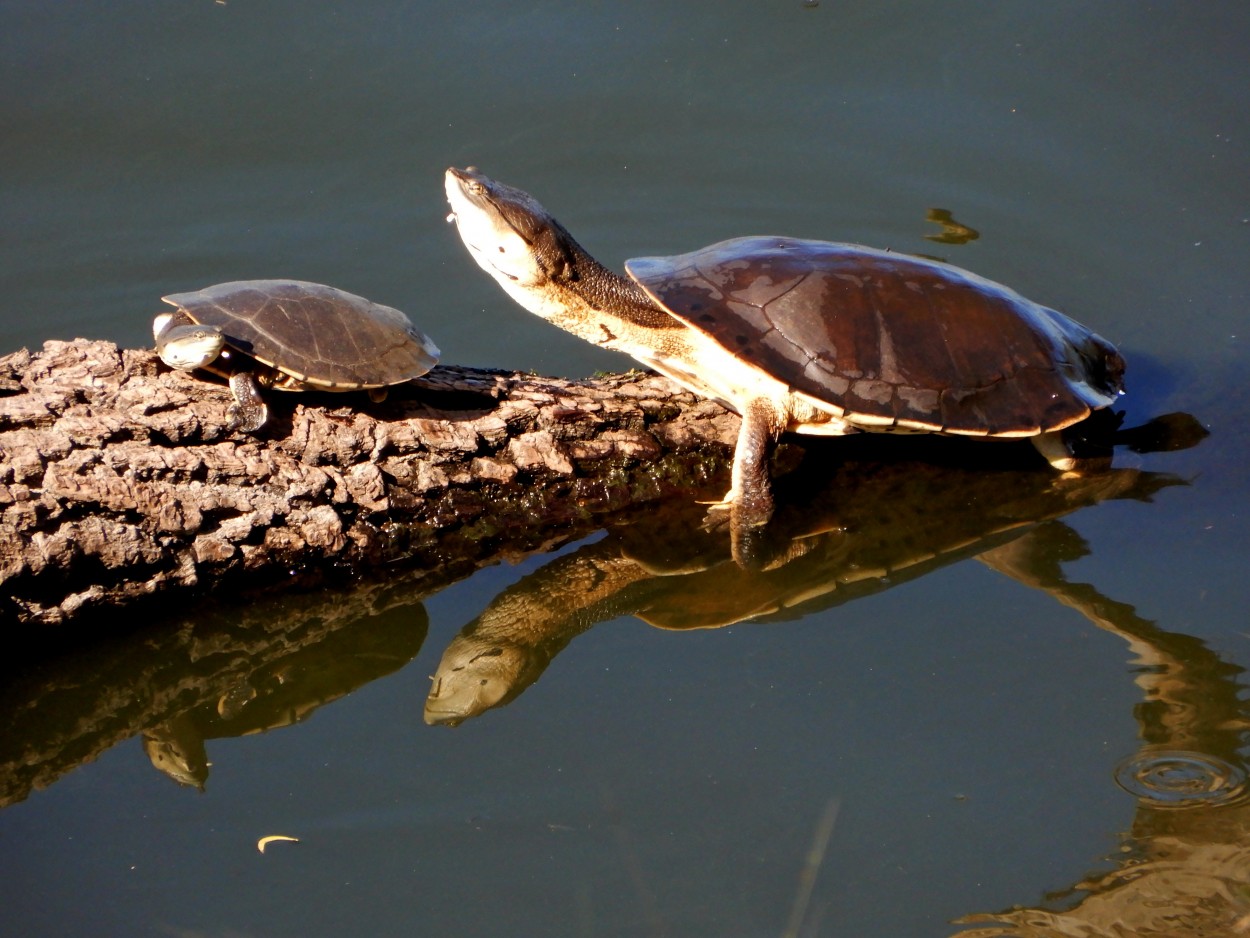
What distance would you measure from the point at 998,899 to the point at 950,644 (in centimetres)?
109

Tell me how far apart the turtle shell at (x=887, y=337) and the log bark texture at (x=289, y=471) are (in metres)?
0.45

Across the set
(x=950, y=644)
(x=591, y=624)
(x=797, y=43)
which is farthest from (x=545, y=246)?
(x=797, y=43)

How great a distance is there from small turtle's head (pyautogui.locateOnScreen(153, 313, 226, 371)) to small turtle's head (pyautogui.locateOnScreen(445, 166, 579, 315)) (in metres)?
1.22

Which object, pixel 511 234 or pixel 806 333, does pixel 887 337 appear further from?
pixel 511 234

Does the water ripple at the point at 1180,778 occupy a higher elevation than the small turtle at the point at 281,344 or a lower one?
lower

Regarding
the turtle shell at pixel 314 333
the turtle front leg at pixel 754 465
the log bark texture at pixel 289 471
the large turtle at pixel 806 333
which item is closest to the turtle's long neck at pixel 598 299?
the large turtle at pixel 806 333

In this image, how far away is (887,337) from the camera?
4613 millimetres

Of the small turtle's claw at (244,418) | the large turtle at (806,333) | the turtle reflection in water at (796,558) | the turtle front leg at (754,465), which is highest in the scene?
the large turtle at (806,333)

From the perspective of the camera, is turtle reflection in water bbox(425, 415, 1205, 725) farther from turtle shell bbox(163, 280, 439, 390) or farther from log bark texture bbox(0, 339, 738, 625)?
turtle shell bbox(163, 280, 439, 390)

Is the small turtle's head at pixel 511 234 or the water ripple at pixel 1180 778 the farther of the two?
the small turtle's head at pixel 511 234

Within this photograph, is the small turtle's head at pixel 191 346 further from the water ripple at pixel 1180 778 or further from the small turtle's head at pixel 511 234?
the water ripple at pixel 1180 778

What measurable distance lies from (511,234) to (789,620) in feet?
6.26

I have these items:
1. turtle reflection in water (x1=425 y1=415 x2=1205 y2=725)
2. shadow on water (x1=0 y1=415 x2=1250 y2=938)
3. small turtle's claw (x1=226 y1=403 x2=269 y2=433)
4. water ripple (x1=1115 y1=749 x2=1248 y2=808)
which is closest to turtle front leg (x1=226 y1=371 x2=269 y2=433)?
small turtle's claw (x1=226 y1=403 x2=269 y2=433)

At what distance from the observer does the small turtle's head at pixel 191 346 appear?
3.98m
